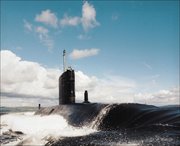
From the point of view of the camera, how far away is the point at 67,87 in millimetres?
33219

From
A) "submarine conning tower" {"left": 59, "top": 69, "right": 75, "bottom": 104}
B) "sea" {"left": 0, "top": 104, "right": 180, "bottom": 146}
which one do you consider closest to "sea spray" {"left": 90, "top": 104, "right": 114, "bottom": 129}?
"sea" {"left": 0, "top": 104, "right": 180, "bottom": 146}

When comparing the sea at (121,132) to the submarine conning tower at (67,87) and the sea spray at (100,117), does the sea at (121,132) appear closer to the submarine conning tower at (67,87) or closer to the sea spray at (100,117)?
the sea spray at (100,117)

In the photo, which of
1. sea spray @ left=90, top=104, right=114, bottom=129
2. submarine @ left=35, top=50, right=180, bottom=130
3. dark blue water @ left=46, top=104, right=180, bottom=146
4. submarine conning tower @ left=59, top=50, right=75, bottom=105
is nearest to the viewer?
dark blue water @ left=46, top=104, right=180, bottom=146

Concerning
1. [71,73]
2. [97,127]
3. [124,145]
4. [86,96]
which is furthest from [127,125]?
[86,96]

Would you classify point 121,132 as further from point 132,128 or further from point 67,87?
point 67,87

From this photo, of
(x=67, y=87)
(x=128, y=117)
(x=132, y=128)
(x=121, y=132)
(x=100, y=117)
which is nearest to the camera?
(x=121, y=132)

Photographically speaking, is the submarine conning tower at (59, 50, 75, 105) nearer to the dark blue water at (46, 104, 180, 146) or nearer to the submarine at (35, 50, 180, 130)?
the submarine at (35, 50, 180, 130)

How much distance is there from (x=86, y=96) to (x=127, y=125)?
65.0 feet

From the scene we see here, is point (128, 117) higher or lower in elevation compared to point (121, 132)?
higher

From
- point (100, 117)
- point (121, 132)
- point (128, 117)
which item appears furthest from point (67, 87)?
point (121, 132)

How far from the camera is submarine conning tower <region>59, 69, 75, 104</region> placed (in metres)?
32.5

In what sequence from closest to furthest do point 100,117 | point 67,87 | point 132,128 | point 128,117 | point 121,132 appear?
point 121,132 → point 132,128 → point 128,117 → point 100,117 → point 67,87

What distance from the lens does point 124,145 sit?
1090 centimetres

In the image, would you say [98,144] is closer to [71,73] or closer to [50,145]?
[50,145]
